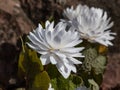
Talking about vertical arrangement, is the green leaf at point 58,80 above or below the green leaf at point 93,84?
above

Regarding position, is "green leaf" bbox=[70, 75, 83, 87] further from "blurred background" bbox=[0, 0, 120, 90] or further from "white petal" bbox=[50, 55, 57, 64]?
"blurred background" bbox=[0, 0, 120, 90]

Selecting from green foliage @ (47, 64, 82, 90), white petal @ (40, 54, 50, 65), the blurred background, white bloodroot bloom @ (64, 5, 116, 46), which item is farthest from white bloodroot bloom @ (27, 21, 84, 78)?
the blurred background

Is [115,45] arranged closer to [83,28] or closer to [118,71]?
[118,71]

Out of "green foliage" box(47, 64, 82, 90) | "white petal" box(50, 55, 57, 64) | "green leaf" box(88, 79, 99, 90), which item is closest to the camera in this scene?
"white petal" box(50, 55, 57, 64)

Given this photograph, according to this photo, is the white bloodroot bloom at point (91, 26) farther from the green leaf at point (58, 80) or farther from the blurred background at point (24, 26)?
the blurred background at point (24, 26)

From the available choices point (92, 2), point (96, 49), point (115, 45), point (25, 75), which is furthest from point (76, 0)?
point (25, 75)

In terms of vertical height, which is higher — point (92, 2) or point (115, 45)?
point (92, 2)

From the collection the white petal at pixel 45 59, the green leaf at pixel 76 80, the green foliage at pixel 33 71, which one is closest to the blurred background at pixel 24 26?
the green foliage at pixel 33 71
